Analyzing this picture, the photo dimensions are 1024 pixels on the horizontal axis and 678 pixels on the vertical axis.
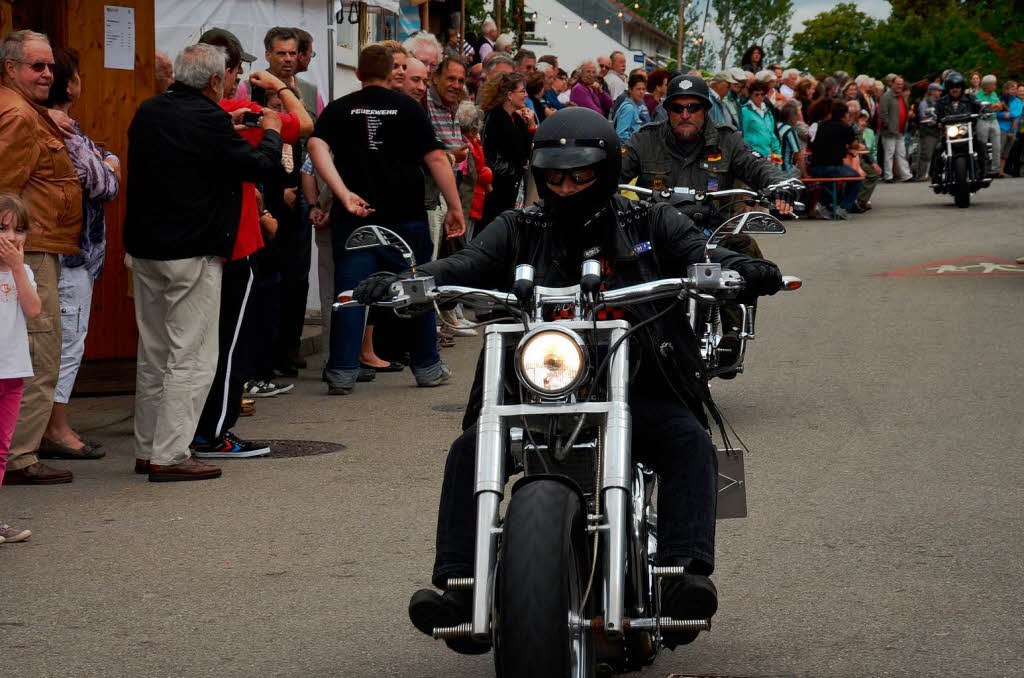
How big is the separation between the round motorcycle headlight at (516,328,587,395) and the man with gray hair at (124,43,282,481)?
4.21 m

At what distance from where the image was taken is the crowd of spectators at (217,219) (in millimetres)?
7746

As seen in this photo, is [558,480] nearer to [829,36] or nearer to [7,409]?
[7,409]

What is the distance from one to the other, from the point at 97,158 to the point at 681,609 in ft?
17.1

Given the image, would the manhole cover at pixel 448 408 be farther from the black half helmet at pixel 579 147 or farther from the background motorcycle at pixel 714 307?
the black half helmet at pixel 579 147

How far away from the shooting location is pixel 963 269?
17.6 metres

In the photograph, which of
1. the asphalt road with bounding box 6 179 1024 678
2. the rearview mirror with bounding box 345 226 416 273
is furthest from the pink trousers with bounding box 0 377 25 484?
the rearview mirror with bounding box 345 226 416 273

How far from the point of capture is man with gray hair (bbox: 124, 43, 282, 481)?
786cm

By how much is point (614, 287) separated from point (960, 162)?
2159 cm

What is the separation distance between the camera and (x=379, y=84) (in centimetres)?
A: 1066

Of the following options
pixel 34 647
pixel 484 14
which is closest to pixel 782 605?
pixel 34 647

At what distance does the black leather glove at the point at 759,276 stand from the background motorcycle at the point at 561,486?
48 millimetres

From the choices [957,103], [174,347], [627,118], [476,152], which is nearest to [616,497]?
[174,347]

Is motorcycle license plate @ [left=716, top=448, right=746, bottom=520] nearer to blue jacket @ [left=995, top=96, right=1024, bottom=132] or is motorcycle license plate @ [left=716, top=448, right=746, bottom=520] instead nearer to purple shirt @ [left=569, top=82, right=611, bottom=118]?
purple shirt @ [left=569, top=82, right=611, bottom=118]

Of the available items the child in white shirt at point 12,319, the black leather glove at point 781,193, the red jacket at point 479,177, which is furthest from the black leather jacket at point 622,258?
the red jacket at point 479,177
